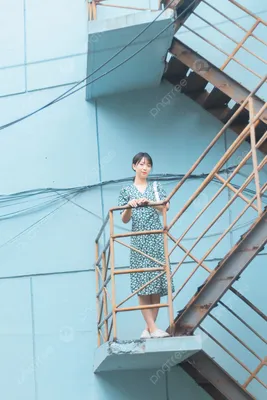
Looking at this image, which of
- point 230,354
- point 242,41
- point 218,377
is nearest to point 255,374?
point 230,354

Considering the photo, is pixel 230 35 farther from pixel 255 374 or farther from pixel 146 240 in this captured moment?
pixel 255 374

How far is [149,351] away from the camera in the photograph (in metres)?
5.53

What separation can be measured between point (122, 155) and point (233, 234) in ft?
4.97

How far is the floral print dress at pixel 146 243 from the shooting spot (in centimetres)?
580

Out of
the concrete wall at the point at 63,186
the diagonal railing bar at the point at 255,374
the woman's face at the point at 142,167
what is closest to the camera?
the woman's face at the point at 142,167

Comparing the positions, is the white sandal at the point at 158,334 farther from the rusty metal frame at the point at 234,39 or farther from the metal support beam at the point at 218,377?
the rusty metal frame at the point at 234,39

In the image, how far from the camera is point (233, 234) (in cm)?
712

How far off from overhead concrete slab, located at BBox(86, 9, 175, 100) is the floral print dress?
1611 millimetres

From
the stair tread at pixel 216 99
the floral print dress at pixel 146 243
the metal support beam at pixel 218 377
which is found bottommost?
the metal support beam at pixel 218 377

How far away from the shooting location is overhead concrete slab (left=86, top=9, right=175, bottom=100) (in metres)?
6.49

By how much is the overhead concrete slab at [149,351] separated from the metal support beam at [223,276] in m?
0.21

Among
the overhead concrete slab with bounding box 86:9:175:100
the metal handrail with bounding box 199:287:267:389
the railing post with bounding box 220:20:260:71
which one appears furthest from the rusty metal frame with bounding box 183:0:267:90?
the metal handrail with bounding box 199:287:267:389

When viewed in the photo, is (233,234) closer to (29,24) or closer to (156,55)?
(156,55)

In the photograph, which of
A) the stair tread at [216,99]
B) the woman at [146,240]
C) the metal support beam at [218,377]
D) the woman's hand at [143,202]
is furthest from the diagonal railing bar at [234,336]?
the stair tread at [216,99]
